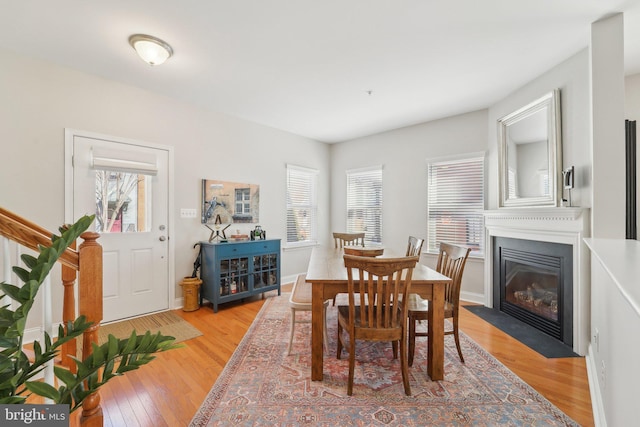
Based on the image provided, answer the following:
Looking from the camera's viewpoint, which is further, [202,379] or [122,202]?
[122,202]

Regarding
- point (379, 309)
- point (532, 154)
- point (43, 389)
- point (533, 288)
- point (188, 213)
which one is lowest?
point (533, 288)

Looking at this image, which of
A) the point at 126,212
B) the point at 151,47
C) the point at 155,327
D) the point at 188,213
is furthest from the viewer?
the point at 188,213

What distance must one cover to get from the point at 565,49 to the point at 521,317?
274 centimetres

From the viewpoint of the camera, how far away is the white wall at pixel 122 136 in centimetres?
261

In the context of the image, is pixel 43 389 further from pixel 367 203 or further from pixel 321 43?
pixel 367 203

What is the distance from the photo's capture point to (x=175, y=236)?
11.9ft

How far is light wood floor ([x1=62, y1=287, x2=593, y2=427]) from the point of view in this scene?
1758 millimetres

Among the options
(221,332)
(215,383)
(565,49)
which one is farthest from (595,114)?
(221,332)

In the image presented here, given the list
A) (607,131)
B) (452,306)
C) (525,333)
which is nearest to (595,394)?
(452,306)

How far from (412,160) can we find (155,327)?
4.17 metres

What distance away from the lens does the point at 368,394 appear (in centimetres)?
192

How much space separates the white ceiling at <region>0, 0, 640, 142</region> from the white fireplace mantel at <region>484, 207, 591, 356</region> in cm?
146

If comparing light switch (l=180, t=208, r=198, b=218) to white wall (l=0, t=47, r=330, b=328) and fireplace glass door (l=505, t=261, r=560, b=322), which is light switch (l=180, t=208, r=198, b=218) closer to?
white wall (l=0, t=47, r=330, b=328)

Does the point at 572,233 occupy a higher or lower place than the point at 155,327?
higher
